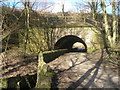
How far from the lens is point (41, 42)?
662 inches

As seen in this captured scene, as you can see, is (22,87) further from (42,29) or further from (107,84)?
(42,29)

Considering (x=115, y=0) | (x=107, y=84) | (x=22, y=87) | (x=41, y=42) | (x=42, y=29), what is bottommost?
(x=22, y=87)

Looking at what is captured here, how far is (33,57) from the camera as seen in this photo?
11484 millimetres

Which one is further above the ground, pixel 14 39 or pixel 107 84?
pixel 14 39

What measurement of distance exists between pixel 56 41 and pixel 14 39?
200 inches

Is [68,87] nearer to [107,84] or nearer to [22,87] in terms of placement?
[107,84]

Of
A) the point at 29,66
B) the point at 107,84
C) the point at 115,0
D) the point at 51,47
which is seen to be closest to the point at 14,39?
the point at 51,47

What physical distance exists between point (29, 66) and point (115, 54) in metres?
6.85

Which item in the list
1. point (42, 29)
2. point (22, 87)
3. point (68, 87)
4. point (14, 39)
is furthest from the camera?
point (42, 29)

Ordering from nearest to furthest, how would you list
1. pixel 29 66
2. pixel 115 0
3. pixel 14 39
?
pixel 29 66 → pixel 115 0 → pixel 14 39

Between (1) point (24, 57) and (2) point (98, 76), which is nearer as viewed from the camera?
(2) point (98, 76)

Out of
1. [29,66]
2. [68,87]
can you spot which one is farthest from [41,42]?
[68,87]

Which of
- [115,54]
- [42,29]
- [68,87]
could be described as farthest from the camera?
[42,29]

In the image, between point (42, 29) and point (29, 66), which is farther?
point (42, 29)
